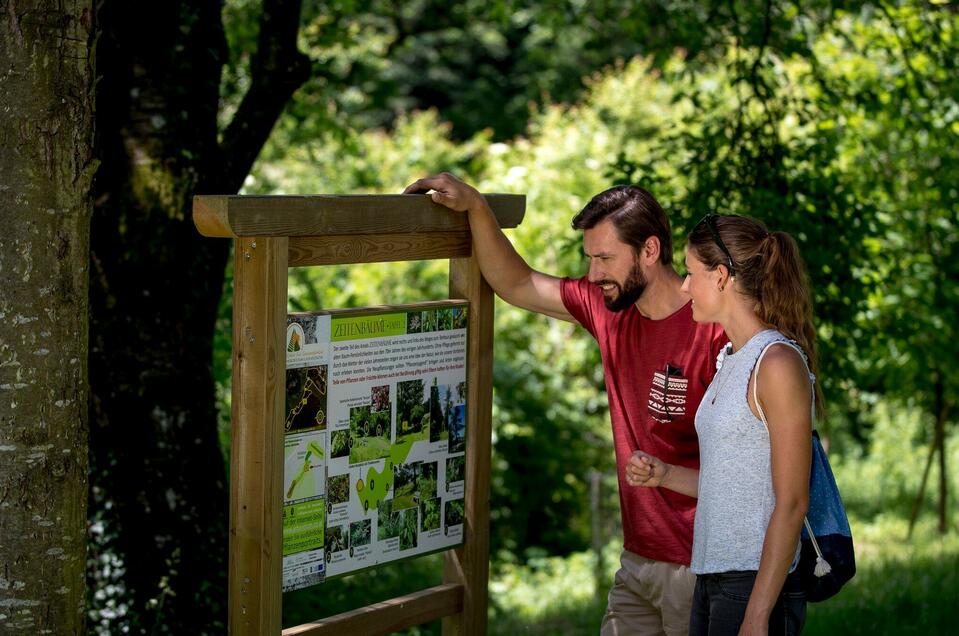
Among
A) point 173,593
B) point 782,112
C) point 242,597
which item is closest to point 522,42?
point 782,112

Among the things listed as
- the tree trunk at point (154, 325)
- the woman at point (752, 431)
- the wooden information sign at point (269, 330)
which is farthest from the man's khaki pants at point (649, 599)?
the tree trunk at point (154, 325)

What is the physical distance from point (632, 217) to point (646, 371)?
0.48m

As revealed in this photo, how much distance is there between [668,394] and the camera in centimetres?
352

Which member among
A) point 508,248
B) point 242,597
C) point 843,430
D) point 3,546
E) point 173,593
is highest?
point 508,248

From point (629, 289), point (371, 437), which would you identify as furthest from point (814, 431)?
point (371, 437)

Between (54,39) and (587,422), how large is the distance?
8927mm

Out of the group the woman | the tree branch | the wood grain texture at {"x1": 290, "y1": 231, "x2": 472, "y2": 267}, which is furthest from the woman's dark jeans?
the tree branch

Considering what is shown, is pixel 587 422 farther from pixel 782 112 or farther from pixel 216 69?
pixel 216 69

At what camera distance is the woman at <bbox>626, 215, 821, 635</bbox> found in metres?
2.84

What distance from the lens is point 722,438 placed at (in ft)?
9.93

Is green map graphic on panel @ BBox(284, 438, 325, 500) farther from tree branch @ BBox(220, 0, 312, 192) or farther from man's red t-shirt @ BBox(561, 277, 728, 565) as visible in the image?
tree branch @ BBox(220, 0, 312, 192)

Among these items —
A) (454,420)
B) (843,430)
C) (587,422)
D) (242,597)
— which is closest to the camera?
(242,597)

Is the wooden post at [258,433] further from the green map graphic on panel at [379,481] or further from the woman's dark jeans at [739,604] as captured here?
the woman's dark jeans at [739,604]

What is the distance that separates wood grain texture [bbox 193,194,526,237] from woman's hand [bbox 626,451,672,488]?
102 centimetres
